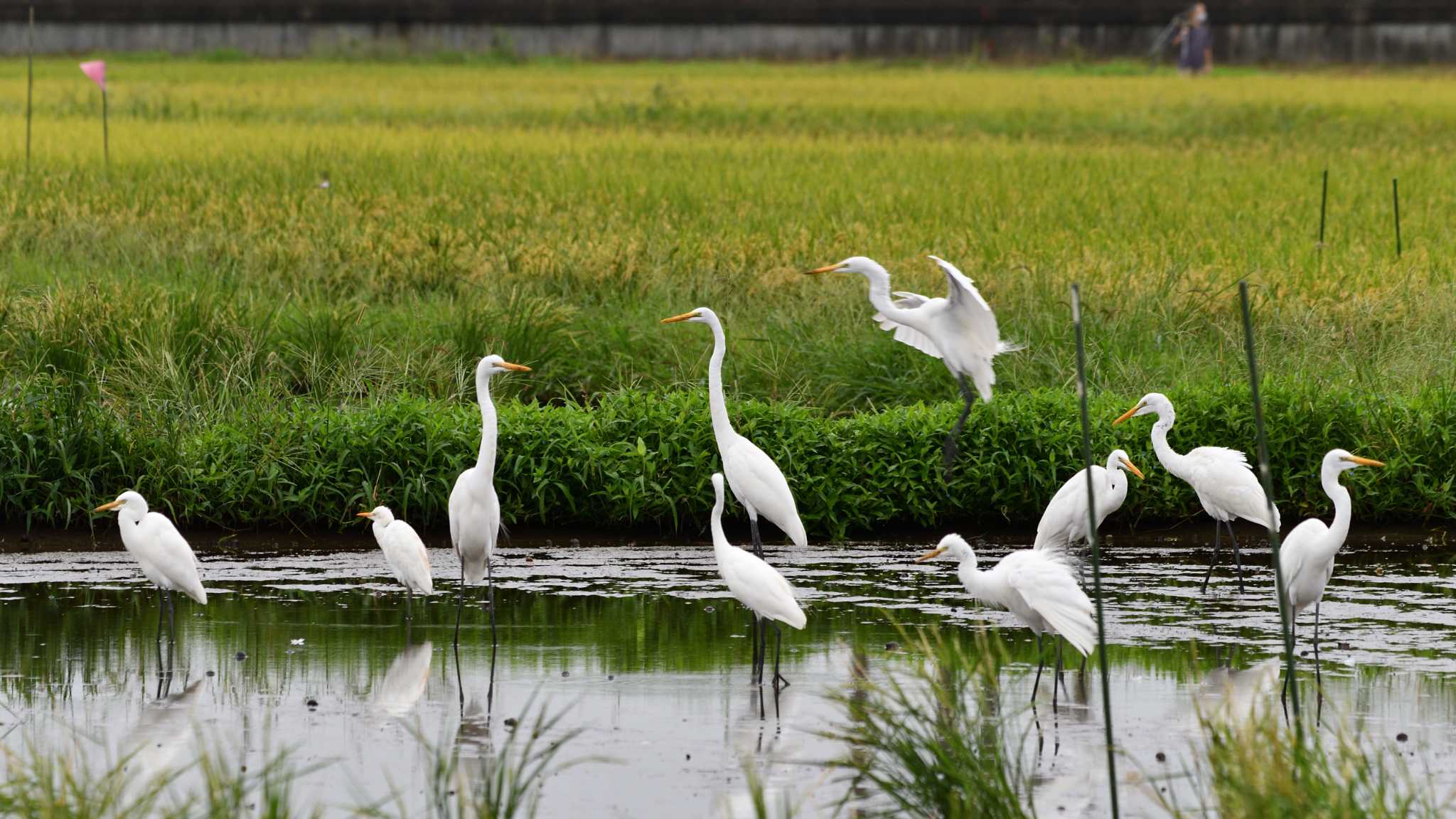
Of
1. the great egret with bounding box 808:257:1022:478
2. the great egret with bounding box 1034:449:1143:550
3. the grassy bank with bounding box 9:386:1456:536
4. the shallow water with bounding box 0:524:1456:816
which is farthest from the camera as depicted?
the grassy bank with bounding box 9:386:1456:536

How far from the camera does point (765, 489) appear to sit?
840 cm

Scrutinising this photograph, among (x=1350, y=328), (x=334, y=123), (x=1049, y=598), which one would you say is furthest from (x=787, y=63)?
(x=1049, y=598)

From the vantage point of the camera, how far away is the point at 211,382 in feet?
36.9

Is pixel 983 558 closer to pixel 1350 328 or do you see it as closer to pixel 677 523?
pixel 677 523

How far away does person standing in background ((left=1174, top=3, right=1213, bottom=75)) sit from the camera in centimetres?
3941

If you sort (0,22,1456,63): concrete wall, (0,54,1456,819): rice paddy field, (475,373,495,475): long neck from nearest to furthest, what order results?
(0,54,1456,819): rice paddy field < (475,373,495,475): long neck < (0,22,1456,63): concrete wall

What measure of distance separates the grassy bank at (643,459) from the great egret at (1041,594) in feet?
10.1

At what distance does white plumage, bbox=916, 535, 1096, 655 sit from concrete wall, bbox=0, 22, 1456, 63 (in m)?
37.8

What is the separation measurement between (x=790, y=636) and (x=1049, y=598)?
5.11ft

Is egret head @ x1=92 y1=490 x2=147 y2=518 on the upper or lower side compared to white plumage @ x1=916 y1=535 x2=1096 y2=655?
upper

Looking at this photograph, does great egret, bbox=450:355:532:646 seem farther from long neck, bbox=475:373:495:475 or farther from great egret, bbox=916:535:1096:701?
great egret, bbox=916:535:1096:701

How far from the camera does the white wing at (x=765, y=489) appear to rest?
840 centimetres

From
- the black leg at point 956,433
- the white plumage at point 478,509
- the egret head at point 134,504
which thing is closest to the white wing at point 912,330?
the black leg at point 956,433

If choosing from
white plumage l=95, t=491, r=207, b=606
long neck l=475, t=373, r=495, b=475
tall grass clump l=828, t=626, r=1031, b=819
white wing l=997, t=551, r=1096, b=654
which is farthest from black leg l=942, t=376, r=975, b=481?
tall grass clump l=828, t=626, r=1031, b=819
